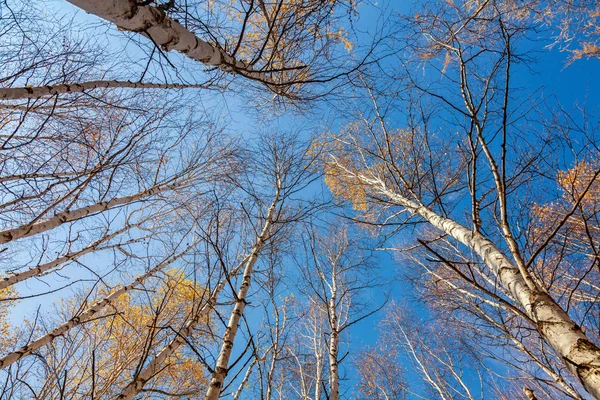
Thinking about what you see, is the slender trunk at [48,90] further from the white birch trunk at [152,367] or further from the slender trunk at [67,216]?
the white birch trunk at [152,367]

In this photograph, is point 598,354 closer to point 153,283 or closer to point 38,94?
point 38,94

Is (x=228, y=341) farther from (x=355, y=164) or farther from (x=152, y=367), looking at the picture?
(x=355, y=164)

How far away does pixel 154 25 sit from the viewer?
163cm

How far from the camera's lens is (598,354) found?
3.89 feet

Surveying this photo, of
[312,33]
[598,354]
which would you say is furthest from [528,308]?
[312,33]

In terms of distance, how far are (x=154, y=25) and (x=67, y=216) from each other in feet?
10.2

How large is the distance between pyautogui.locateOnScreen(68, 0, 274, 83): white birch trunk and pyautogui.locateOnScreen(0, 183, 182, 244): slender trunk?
256 centimetres

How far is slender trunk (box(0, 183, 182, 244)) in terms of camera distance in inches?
116

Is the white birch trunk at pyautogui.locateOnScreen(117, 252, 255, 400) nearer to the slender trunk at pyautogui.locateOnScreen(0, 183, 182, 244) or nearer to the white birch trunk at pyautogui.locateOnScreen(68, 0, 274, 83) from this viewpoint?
the white birch trunk at pyautogui.locateOnScreen(68, 0, 274, 83)

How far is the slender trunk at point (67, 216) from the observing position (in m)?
2.94

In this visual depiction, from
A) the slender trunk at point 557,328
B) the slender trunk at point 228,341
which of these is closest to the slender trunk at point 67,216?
the slender trunk at point 228,341

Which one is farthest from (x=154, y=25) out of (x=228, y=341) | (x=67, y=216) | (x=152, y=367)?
(x=67, y=216)

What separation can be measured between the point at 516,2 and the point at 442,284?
5.92 m

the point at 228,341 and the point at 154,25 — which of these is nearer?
the point at 154,25
